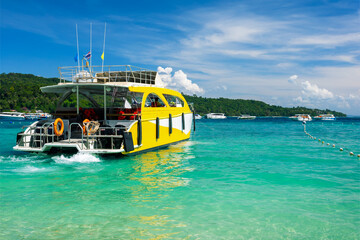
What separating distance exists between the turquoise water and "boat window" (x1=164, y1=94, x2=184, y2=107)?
5778 mm

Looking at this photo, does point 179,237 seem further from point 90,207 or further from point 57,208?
point 57,208

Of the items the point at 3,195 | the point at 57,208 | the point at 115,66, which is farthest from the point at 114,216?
the point at 115,66

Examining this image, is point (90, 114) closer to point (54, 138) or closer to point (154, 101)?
point (54, 138)

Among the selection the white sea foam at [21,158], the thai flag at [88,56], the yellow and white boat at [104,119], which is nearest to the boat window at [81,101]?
the yellow and white boat at [104,119]

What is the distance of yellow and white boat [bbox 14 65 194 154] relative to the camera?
12422 millimetres

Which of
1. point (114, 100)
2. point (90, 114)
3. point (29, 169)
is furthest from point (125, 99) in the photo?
point (29, 169)

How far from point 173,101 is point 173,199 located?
37.6 ft

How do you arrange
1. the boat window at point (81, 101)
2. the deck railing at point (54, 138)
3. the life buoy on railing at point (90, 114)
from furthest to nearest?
the boat window at point (81, 101) → the life buoy on railing at point (90, 114) → the deck railing at point (54, 138)

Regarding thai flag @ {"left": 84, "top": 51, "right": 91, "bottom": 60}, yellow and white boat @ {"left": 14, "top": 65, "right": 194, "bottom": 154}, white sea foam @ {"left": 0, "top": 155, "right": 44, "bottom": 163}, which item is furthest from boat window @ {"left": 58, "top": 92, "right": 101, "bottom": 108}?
white sea foam @ {"left": 0, "top": 155, "right": 44, "bottom": 163}

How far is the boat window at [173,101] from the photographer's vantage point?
58.3 ft

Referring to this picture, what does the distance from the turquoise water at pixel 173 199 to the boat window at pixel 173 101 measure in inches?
227

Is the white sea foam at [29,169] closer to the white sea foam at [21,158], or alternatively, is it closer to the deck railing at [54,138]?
the white sea foam at [21,158]

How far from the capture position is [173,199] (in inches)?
304

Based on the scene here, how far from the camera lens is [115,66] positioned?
1476 cm
